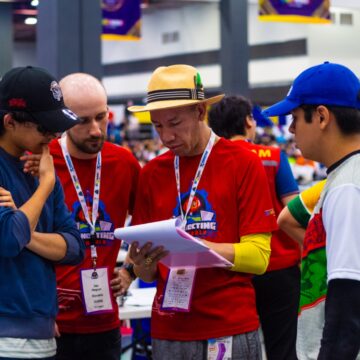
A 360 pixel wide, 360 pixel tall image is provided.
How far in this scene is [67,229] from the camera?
283 centimetres

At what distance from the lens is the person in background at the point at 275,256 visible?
4.80m

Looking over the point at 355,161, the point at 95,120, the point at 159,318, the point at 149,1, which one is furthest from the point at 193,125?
the point at 149,1

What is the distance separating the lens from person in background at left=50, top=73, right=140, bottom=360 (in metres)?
3.31

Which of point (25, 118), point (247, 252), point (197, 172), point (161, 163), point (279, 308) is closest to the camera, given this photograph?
point (25, 118)

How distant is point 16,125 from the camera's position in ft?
8.63

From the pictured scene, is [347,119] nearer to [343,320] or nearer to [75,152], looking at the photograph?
[343,320]

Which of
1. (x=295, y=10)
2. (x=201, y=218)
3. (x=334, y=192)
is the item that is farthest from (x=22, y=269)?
(x=295, y=10)

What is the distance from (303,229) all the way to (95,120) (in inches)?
38.6

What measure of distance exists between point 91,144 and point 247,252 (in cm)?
86

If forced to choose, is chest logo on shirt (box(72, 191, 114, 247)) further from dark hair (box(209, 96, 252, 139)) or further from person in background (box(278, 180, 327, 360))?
dark hair (box(209, 96, 252, 139))

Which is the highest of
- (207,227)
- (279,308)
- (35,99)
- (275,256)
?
(35,99)

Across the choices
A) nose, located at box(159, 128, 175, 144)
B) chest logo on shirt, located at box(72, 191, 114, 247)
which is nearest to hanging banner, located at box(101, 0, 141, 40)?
chest logo on shirt, located at box(72, 191, 114, 247)

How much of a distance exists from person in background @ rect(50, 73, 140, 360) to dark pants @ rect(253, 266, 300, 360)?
5.21 feet

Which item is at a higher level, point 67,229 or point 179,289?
point 67,229
